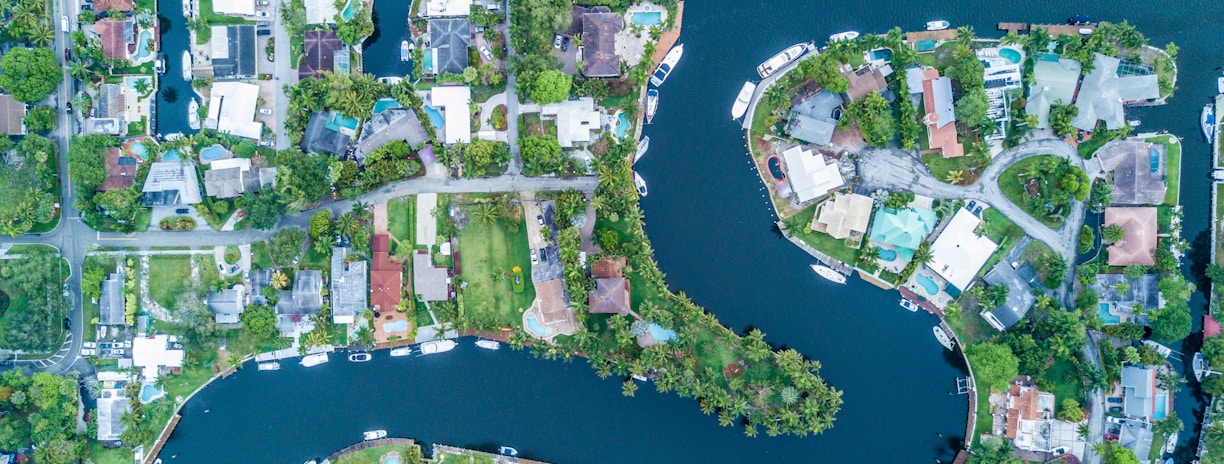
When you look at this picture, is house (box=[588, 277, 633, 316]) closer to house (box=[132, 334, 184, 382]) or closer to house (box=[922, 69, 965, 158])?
house (box=[922, 69, 965, 158])

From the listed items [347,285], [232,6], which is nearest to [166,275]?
[347,285]

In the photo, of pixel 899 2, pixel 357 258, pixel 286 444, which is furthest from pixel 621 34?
pixel 286 444

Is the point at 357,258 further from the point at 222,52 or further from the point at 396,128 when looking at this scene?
the point at 222,52

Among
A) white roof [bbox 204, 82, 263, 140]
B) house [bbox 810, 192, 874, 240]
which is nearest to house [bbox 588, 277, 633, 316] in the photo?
house [bbox 810, 192, 874, 240]

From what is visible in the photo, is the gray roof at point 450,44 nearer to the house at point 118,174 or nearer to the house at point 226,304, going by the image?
the house at point 226,304

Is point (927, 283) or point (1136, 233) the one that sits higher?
point (1136, 233)

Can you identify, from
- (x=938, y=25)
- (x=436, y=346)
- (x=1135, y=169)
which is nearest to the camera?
(x=1135, y=169)

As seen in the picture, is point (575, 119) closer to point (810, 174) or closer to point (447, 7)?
point (447, 7)
